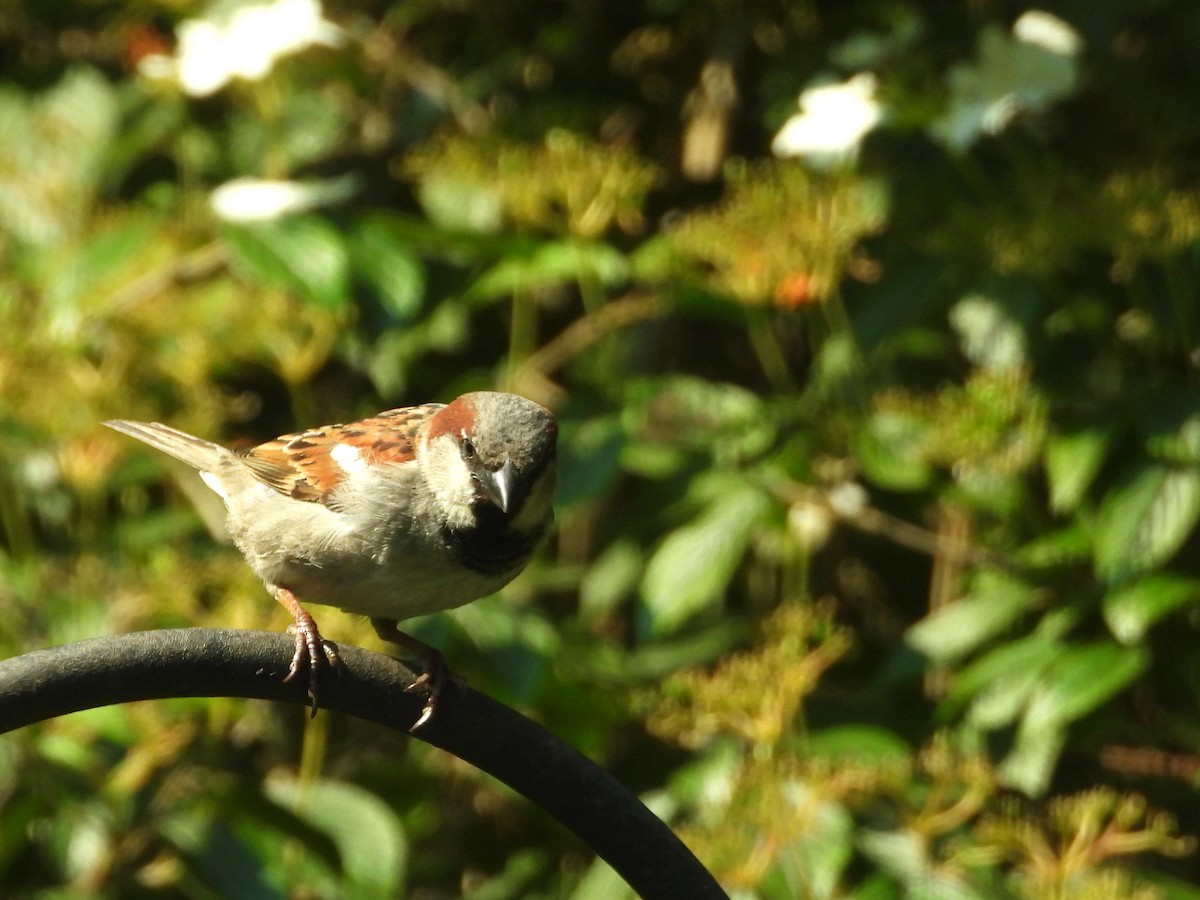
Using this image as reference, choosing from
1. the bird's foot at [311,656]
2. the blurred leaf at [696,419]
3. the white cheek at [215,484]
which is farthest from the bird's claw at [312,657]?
the blurred leaf at [696,419]

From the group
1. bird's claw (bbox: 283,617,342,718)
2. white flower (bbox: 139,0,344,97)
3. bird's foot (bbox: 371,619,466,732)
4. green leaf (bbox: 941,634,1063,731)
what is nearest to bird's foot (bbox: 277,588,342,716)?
bird's claw (bbox: 283,617,342,718)

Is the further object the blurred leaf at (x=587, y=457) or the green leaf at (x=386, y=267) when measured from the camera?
the green leaf at (x=386, y=267)

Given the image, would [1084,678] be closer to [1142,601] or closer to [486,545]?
[1142,601]

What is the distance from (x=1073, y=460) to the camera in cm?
285

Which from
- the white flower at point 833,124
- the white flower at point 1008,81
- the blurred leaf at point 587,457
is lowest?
the blurred leaf at point 587,457

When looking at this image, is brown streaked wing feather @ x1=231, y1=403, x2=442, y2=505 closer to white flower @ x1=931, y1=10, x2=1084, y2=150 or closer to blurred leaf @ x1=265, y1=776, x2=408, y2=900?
blurred leaf @ x1=265, y1=776, x2=408, y2=900

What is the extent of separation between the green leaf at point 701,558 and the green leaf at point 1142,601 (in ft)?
1.93

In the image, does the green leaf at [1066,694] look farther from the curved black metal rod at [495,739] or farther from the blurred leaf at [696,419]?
the curved black metal rod at [495,739]

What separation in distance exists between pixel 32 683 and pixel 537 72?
2.67 metres

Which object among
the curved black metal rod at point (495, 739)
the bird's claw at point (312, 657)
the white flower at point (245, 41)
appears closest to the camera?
the curved black metal rod at point (495, 739)

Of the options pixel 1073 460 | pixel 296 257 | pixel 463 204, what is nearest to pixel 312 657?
pixel 296 257

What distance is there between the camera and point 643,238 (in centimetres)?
375

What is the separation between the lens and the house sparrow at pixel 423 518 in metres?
2.35

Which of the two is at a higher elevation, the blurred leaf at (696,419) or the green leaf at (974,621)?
the blurred leaf at (696,419)
